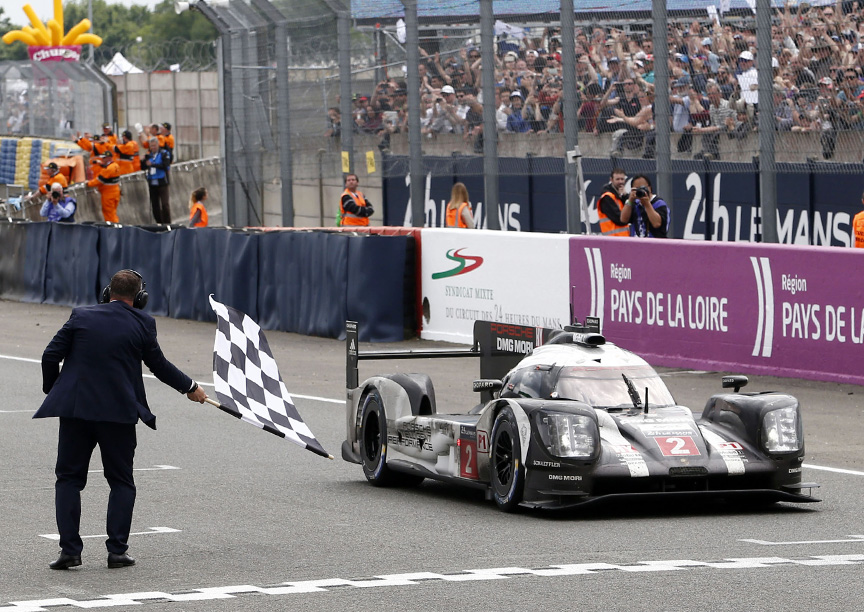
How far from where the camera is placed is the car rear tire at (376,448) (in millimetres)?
10461

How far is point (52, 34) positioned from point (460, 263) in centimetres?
4957

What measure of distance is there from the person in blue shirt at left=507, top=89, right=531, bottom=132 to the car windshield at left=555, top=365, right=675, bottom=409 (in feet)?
35.4

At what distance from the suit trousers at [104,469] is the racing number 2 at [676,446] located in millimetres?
2892

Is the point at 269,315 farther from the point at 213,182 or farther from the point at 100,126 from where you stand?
the point at 100,126

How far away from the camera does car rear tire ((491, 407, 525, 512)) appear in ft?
29.5

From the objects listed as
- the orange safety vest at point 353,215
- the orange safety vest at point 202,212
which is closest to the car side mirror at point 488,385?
the orange safety vest at point 353,215

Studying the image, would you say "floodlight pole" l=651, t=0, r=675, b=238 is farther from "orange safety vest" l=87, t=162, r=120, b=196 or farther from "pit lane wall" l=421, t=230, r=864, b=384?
"orange safety vest" l=87, t=162, r=120, b=196

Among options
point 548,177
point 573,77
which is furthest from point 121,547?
point 548,177

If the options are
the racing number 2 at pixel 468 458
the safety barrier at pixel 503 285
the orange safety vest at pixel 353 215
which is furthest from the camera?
the orange safety vest at pixel 353 215

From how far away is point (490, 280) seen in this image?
19.3 metres

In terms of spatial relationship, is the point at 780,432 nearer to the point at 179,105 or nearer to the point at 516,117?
the point at 516,117

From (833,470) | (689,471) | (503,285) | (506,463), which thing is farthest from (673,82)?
(689,471)

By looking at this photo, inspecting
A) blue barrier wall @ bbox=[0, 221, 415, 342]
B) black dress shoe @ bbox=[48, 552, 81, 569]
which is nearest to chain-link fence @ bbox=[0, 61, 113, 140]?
blue barrier wall @ bbox=[0, 221, 415, 342]

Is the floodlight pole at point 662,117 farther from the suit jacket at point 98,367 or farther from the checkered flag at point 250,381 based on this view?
the suit jacket at point 98,367
